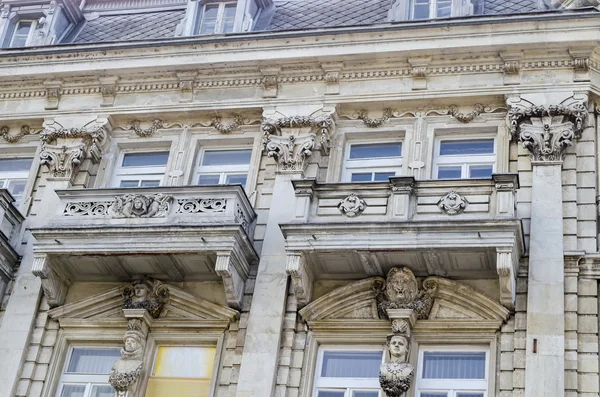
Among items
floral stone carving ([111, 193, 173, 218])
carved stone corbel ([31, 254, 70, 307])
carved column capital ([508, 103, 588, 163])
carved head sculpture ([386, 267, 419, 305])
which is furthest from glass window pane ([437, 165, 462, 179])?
carved stone corbel ([31, 254, 70, 307])

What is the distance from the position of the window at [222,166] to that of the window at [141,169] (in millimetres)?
791

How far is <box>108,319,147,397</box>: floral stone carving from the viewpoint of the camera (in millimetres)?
19516

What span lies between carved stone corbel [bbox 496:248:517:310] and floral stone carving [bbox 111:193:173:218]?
6.30 metres

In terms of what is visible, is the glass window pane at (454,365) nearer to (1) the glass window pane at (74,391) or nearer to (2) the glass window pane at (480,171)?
(2) the glass window pane at (480,171)

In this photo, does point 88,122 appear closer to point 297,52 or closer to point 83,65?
point 83,65

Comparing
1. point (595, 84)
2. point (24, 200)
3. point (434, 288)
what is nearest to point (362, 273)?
point (434, 288)

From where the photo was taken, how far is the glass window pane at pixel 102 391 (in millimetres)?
20125

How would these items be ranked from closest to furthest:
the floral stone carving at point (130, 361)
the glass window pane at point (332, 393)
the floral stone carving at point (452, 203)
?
the glass window pane at point (332, 393) < the floral stone carving at point (452, 203) < the floral stone carving at point (130, 361)

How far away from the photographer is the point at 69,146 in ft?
76.0

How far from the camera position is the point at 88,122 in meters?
23.4

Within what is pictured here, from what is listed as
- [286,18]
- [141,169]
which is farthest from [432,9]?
[141,169]


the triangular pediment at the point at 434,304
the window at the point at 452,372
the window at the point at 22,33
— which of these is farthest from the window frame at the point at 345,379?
the window at the point at 22,33

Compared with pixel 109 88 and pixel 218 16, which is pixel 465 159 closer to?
pixel 218 16

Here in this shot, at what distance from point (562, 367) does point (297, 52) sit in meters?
8.72
